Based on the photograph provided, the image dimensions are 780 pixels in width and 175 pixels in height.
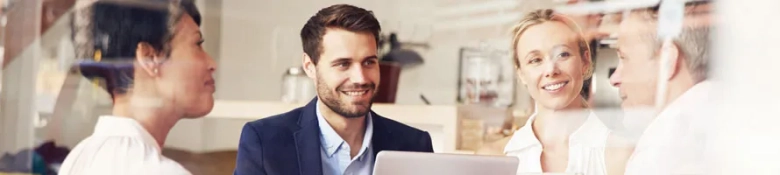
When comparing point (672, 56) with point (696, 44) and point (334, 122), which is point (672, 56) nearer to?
point (696, 44)

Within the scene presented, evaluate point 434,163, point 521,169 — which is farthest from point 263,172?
point 521,169

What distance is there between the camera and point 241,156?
1322mm

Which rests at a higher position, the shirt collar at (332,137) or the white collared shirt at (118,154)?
the shirt collar at (332,137)

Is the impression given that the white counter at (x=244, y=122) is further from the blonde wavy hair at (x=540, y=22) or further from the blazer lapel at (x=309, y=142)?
the blonde wavy hair at (x=540, y=22)

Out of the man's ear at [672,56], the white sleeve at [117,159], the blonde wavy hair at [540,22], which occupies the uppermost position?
the blonde wavy hair at [540,22]

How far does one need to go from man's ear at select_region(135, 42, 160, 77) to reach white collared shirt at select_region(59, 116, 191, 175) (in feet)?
0.32

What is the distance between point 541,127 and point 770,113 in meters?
0.39

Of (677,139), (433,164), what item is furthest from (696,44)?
(433,164)

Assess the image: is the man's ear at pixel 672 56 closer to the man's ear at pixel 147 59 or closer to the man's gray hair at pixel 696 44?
the man's gray hair at pixel 696 44

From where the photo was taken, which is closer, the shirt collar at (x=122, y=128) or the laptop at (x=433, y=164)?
the laptop at (x=433, y=164)

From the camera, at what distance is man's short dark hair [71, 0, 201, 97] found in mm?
1366

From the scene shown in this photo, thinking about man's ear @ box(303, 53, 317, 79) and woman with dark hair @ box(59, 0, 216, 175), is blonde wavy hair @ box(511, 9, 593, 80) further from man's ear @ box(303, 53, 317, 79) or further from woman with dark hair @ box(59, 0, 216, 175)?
woman with dark hair @ box(59, 0, 216, 175)

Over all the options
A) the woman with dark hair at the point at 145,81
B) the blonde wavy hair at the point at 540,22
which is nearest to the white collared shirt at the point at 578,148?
the blonde wavy hair at the point at 540,22

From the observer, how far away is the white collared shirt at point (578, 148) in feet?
4.28
